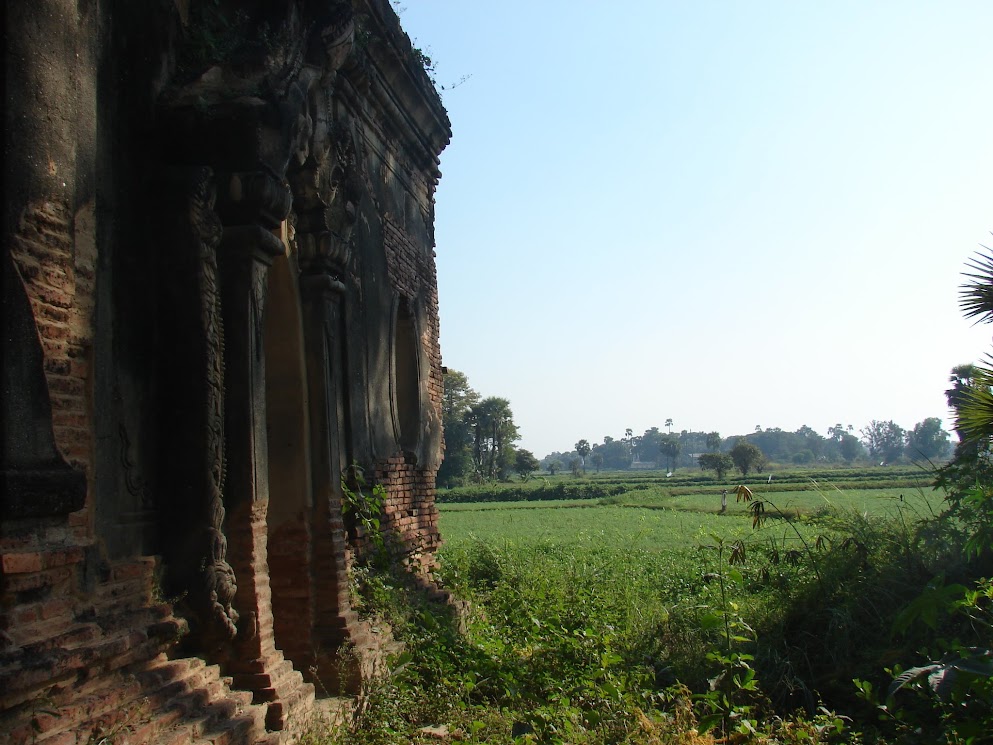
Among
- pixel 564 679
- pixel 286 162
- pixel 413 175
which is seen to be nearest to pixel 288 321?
pixel 286 162

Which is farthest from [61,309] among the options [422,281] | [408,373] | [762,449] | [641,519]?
[762,449]

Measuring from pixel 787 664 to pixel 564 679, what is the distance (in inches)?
78.3

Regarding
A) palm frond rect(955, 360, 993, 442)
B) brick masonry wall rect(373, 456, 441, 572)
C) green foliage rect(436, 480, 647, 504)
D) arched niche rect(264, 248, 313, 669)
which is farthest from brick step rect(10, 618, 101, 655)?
green foliage rect(436, 480, 647, 504)

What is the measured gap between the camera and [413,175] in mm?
9320

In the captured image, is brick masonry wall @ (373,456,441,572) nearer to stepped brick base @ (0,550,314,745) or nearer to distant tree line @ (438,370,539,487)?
stepped brick base @ (0,550,314,745)

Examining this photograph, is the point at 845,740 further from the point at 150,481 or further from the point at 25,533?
the point at 25,533

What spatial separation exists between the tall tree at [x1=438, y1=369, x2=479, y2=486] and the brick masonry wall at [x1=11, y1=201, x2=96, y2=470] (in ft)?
173

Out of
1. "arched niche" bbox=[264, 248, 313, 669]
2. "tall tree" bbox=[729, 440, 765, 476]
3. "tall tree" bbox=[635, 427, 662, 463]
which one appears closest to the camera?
"arched niche" bbox=[264, 248, 313, 669]

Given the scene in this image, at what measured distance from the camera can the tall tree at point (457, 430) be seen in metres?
57.6

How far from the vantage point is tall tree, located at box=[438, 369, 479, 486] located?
57594 mm

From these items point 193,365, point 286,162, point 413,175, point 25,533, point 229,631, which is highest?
point 413,175

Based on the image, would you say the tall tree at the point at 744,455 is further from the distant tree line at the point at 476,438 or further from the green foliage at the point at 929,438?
the green foliage at the point at 929,438

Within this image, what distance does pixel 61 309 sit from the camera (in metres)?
3.19

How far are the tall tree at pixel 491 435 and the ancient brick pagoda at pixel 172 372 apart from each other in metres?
58.6
